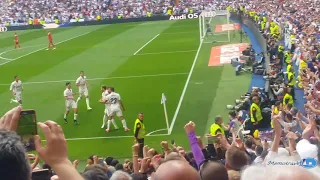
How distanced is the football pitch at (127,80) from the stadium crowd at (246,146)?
1.92 meters

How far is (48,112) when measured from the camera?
2042cm

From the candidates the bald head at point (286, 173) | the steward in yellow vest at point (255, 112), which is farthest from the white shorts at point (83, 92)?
the bald head at point (286, 173)

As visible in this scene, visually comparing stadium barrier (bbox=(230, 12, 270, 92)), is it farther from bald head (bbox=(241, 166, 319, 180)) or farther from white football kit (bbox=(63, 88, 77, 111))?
bald head (bbox=(241, 166, 319, 180))

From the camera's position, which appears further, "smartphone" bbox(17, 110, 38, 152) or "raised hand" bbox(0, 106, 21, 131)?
"smartphone" bbox(17, 110, 38, 152)

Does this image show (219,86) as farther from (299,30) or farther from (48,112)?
(299,30)

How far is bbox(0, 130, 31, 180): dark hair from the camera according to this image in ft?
8.93

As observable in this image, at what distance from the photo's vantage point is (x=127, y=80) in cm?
2570

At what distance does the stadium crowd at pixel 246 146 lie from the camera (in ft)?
10.1

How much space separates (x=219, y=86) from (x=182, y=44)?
14.0 metres

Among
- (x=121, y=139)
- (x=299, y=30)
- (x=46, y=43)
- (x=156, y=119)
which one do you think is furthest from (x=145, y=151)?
(x=46, y=43)

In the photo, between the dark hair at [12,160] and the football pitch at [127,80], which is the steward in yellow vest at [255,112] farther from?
the dark hair at [12,160]

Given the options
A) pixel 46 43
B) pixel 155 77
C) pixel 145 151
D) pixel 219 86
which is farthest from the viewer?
pixel 46 43

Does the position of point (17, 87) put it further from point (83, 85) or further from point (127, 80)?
point (127, 80)

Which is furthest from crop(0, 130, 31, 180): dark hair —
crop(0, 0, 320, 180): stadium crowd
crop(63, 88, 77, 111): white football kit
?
crop(63, 88, 77, 111): white football kit
